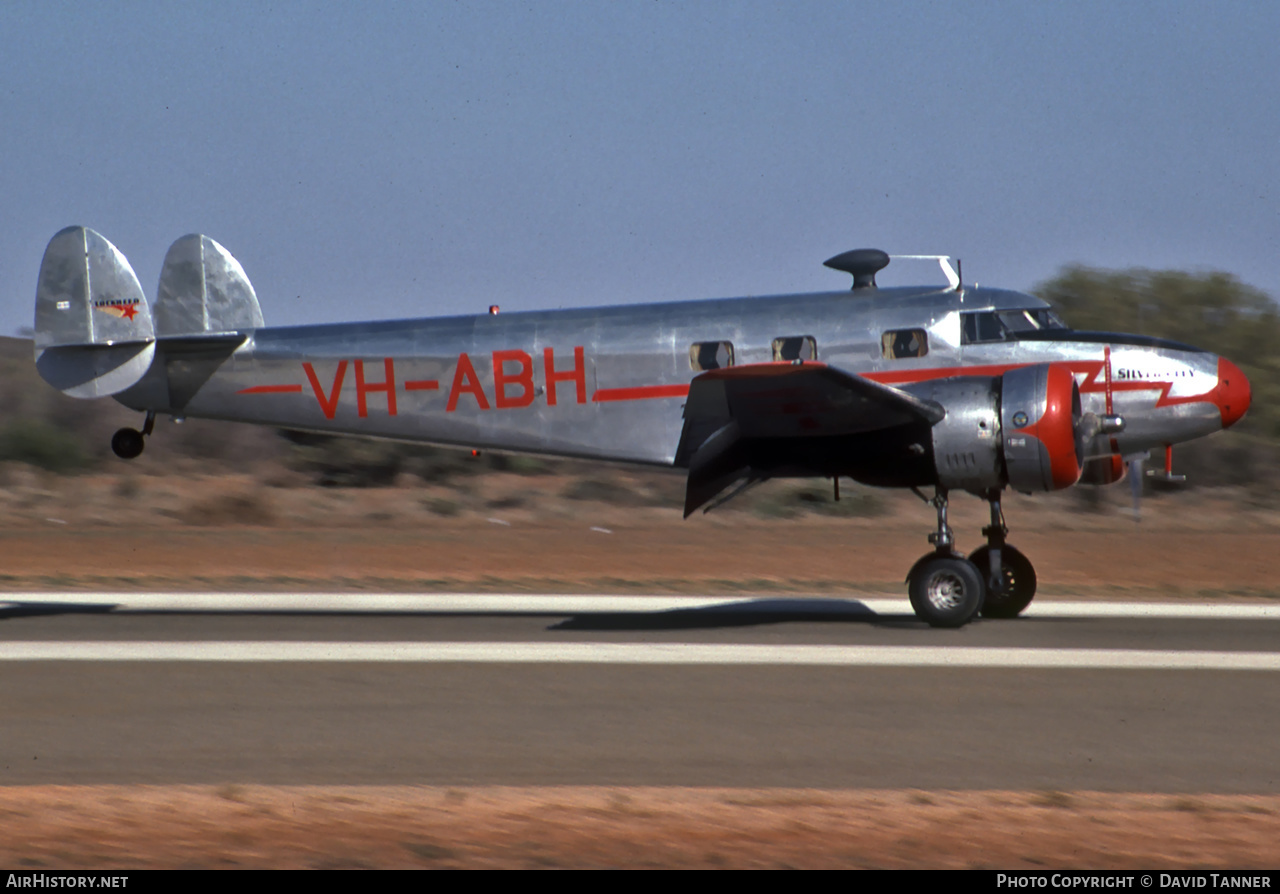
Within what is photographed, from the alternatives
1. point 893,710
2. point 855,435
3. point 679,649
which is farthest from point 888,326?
A: point 893,710

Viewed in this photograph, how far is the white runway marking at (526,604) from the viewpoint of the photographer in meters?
15.5

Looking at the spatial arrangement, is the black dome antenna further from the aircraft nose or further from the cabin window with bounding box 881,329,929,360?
the aircraft nose

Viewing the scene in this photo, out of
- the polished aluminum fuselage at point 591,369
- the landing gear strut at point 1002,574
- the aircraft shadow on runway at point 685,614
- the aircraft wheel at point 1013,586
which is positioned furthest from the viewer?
the aircraft wheel at point 1013,586

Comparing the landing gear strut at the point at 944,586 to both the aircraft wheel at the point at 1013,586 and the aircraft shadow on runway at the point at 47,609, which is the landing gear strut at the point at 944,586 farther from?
the aircraft shadow on runway at the point at 47,609

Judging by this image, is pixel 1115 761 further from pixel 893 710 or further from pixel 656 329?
pixel 656 329

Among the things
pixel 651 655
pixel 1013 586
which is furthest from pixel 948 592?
pixel 651 655

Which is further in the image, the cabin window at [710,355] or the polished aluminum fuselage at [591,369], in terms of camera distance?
the cabin window at [710,355]

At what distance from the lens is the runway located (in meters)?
7.62

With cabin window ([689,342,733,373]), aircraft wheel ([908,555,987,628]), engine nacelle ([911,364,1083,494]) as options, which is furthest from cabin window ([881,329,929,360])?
aircraft wheel ([908,555,987,628])

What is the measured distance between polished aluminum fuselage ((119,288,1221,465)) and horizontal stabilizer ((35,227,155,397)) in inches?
12.4

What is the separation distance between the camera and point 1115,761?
7738 mm

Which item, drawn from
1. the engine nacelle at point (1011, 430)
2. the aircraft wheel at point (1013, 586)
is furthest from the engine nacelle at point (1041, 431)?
the aircraft wheel at point (1013, 586)

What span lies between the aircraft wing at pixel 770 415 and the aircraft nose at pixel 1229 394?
3023mm
